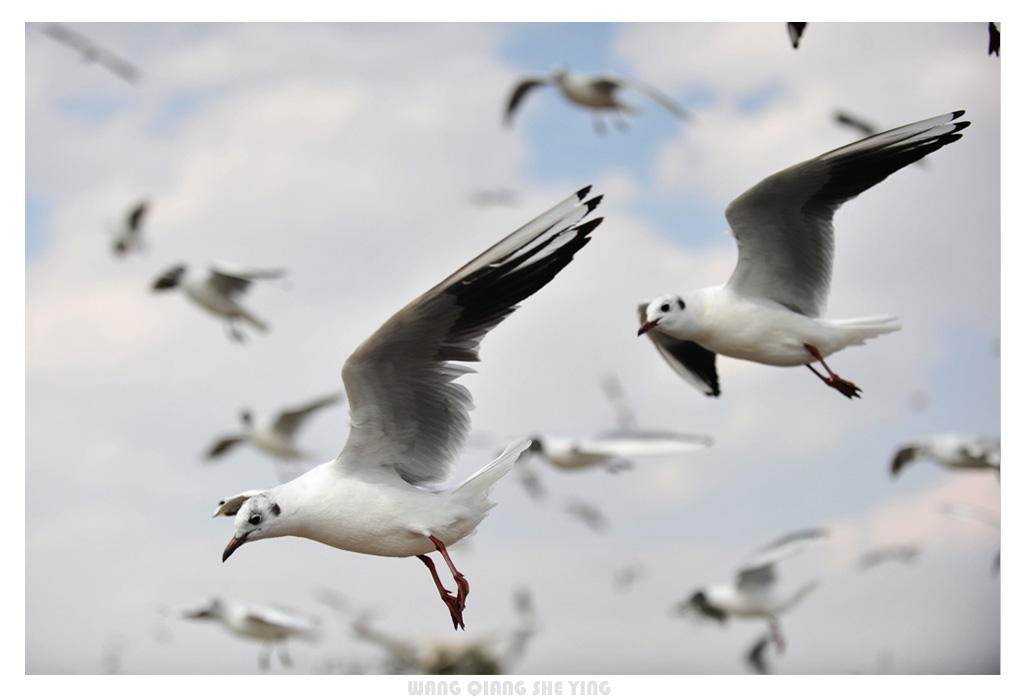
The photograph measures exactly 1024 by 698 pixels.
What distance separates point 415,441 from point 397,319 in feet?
1.43

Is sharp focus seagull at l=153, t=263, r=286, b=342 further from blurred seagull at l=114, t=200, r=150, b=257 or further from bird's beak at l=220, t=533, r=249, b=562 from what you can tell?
bird's beak at l=220, t=533, r=249, b=562

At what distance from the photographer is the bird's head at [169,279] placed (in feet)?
20.3

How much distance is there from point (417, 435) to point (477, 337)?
14.0 inches

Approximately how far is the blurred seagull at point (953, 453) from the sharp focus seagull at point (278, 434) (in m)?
3.35

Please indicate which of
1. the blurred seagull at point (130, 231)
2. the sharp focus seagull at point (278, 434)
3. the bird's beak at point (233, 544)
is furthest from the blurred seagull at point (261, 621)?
the bird's beak at point (233, 544)

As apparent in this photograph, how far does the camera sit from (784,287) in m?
3.19

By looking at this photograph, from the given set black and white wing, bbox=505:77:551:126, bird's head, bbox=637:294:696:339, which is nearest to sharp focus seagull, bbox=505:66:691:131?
black and white wing, bbox=505:77:551:126

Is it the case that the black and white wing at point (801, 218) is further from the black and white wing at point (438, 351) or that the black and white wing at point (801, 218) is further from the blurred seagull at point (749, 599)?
the blurred seagull at point (749, 599)

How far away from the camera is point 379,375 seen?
2393 mm

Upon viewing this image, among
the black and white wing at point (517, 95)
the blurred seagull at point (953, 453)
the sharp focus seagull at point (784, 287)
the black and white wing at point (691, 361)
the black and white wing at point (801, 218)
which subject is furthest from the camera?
the black and white wing at point (517, 95)

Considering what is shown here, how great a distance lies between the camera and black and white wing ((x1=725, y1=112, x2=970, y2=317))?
2.81m

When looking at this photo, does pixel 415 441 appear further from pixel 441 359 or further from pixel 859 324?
pixel 859 324
